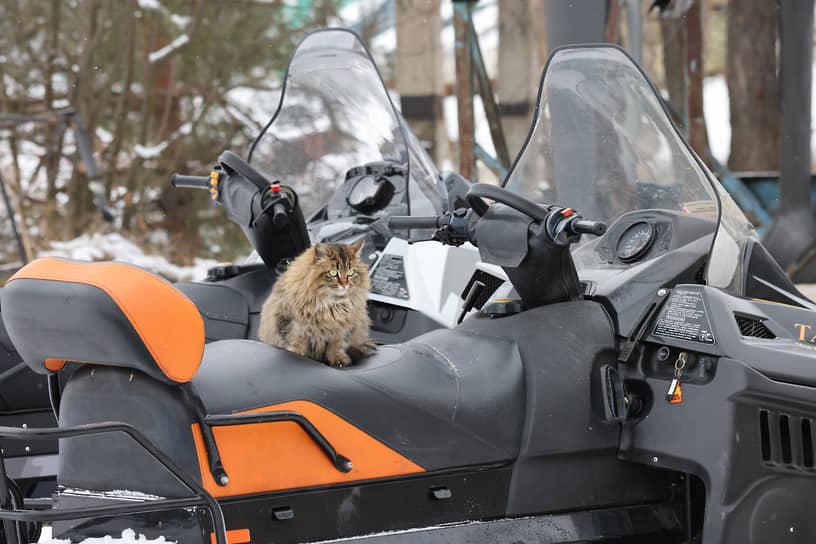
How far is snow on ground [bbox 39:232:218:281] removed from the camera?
30.3ft

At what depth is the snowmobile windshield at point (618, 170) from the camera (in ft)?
6.86

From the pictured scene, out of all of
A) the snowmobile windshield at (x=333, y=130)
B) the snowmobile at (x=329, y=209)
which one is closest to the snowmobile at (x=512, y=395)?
the snowmobile at (x=329, y=209)

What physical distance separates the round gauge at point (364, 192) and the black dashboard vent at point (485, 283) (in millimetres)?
840

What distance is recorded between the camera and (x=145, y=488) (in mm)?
1543

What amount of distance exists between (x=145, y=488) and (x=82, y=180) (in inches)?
349

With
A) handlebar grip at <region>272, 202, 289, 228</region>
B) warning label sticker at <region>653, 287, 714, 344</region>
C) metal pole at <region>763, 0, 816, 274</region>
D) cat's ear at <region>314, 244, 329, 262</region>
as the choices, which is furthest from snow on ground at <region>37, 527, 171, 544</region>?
metal pole at <region>763, 0, 816, 274</region>

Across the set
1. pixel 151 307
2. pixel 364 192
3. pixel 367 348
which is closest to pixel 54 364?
pixel 151 307

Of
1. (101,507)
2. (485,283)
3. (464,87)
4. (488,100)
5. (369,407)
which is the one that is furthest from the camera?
(488,100)

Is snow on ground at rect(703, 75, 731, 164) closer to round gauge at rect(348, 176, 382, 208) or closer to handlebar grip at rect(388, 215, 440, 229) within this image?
round gauge at rect(348, 176, 382, 208)

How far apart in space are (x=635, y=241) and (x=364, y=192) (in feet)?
4.32

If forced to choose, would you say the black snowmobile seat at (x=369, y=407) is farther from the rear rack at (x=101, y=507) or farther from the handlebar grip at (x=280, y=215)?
the handlebar grip at (x=280, y=215)

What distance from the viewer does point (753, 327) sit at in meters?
1.92

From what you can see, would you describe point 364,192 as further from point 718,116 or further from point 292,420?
point 718,116

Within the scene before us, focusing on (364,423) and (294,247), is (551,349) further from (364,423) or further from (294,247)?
(294,247)
